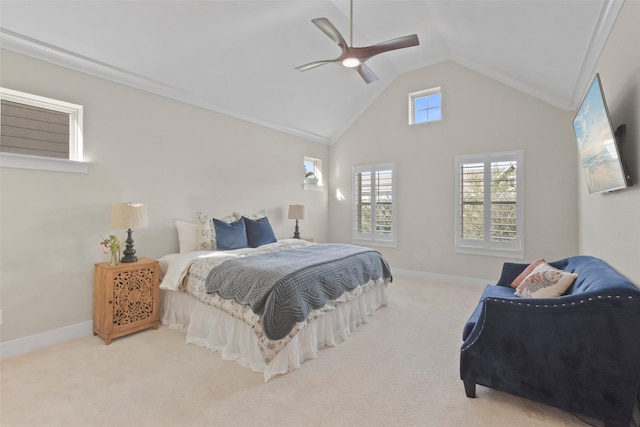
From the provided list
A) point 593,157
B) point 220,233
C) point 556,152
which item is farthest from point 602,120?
point 220,233

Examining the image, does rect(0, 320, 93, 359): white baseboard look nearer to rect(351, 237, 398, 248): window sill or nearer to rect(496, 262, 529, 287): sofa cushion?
rect(496, 262, 529, 287): sofa cushion

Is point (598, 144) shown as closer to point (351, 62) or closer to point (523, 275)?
point (523, 275)

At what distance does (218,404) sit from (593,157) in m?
3.39

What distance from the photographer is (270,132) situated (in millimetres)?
5371

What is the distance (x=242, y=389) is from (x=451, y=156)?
185 inches

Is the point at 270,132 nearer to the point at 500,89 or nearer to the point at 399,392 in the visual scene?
the point at 500,89

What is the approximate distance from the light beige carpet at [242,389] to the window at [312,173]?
3.70 m

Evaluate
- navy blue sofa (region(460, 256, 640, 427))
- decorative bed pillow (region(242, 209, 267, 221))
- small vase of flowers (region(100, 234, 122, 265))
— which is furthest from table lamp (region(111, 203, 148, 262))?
navy blue sofa (region(460, 256, 640, 427))

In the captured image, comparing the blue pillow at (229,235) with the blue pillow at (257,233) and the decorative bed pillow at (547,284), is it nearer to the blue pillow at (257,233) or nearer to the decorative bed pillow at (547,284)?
the blue pillow at (257,233)

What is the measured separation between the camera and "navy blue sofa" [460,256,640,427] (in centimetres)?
165

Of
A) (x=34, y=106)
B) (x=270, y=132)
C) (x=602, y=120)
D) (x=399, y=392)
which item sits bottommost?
(x=399, y=392)

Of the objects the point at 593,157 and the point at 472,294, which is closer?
the point at 593,157

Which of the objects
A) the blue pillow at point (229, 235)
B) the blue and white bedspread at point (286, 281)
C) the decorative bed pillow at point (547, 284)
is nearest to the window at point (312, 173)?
the blue pillow at point (229, 235)

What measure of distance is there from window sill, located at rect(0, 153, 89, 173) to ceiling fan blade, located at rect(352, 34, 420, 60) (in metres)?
3.01
